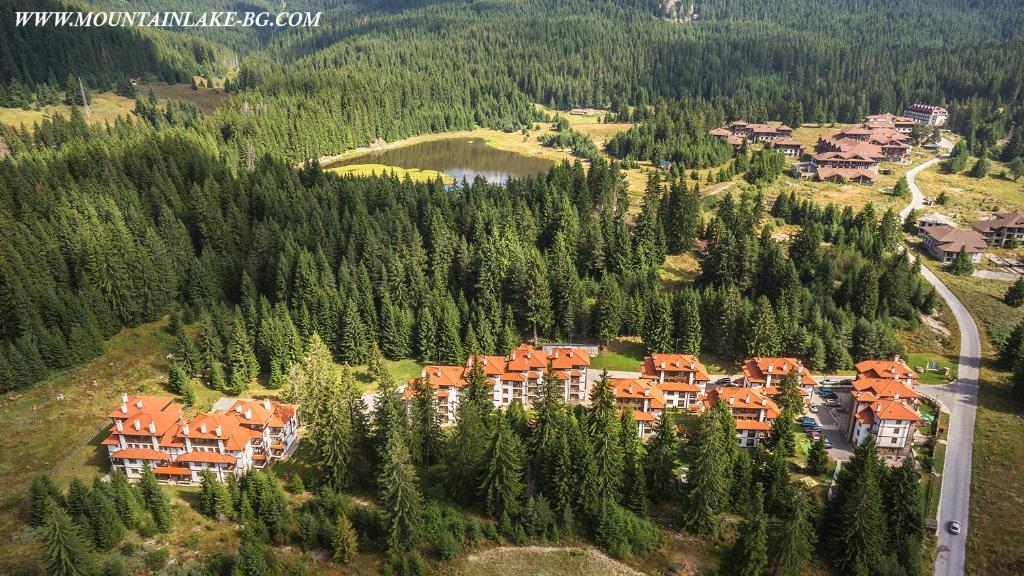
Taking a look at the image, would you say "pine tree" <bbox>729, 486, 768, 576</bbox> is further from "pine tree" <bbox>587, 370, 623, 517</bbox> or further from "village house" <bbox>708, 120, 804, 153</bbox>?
"village house" <bbox>708, 120, 804, 153</bbox>

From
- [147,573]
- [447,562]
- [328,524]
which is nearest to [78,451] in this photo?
[147,573]

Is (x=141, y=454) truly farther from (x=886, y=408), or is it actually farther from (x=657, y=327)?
(x=886, y=408)

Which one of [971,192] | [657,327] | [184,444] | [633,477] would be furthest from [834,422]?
[971,192]

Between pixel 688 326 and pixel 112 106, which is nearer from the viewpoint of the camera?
pixel 688 326

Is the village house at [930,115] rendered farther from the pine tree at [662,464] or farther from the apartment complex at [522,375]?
the pine tree at [662,464]

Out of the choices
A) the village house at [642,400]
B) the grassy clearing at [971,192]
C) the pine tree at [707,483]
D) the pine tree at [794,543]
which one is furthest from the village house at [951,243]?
the pine tree at [794,543]
